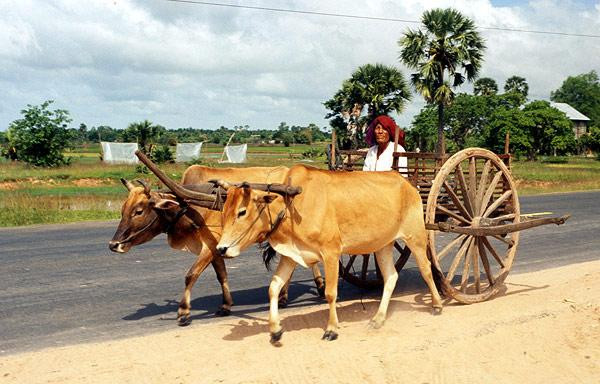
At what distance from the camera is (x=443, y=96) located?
36.0m

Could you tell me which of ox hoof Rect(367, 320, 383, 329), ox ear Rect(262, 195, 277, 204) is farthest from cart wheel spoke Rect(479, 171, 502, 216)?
ox ear Rect(262, 195, 277, 204)

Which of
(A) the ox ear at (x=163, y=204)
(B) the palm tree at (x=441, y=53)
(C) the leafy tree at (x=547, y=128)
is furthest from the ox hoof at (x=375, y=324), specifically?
(C) the leafy tree at (x=547, y=128)

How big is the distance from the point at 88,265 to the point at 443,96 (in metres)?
28.4

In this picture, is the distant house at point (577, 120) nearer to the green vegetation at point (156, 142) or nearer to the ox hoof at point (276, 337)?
the green vegetation at point (156, 142)

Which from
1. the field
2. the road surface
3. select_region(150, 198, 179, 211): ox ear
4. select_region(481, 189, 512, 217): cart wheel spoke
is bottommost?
the field

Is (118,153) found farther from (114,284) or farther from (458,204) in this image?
(458,204)

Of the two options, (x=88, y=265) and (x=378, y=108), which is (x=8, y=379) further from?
(x=378, y=108)

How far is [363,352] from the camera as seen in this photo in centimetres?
604

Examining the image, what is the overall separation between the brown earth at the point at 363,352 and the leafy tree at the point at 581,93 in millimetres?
120439

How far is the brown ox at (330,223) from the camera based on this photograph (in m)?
6.25

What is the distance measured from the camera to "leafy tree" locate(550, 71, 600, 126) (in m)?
119

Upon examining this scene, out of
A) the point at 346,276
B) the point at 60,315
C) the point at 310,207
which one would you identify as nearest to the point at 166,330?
the point at 60,315

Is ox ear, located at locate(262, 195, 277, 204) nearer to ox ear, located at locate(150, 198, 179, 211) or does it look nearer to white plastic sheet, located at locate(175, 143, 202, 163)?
ox ear, located at locate(150, 198, 179, 211)

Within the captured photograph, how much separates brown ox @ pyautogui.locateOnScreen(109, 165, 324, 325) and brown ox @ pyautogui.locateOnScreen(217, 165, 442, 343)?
1.00m
